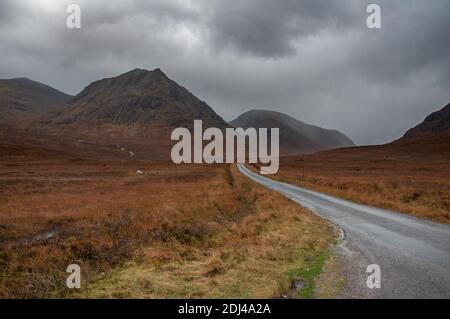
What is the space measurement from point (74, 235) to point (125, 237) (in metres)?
2.86

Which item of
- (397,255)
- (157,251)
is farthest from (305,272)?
(157,251)

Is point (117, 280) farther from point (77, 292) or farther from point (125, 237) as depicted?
point (125, 237)

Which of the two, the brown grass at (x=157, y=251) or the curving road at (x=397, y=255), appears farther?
the brown grass at (x=157, y=251)

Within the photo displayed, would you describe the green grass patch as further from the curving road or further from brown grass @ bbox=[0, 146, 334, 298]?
the curving road

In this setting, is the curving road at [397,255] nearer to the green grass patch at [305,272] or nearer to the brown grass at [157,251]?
the green grass patch at [305,272]

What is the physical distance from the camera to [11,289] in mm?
9734

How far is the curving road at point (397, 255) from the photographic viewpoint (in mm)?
8422

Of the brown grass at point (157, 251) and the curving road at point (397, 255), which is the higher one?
the curving road at point (397, 255)

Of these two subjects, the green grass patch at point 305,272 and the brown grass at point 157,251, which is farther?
the brown grass at point 157,251

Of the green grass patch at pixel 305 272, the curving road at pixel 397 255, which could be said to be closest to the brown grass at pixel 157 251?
the green grass patch at pixel 305 272

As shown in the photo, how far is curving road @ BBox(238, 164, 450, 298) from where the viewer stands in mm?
8422

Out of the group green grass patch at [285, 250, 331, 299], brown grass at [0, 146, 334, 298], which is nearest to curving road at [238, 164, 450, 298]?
green grass patch at [285, 250, 331, 299]

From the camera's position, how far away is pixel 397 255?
11.6m
